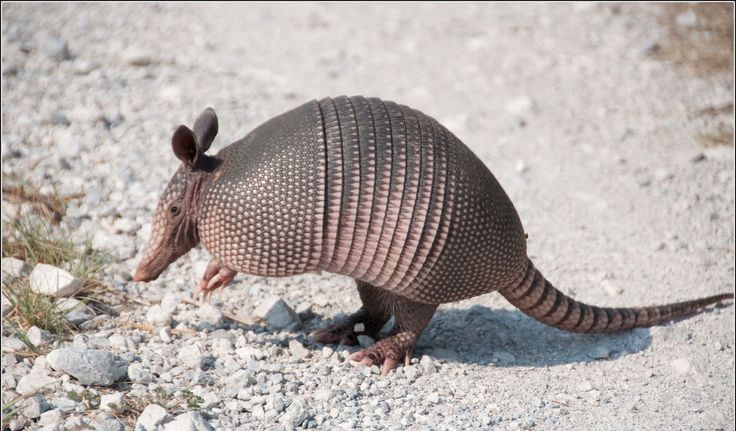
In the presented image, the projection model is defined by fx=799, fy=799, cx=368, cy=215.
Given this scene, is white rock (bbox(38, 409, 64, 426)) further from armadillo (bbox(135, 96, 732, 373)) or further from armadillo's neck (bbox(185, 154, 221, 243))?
armadillo's neck (bbox(185, 154, 221, 243))

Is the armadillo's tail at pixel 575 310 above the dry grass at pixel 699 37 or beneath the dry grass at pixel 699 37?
beneath

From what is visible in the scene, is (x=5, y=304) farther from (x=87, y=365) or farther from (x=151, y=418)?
(x=151, y=418)

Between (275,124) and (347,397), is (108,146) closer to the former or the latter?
(275,124)

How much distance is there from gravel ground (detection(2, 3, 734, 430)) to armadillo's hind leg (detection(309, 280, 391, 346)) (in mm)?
149

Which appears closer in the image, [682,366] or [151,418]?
[151,418]

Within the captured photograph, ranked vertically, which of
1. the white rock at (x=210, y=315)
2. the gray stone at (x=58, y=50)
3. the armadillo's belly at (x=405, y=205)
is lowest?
the white rock at (x=210, y=315)

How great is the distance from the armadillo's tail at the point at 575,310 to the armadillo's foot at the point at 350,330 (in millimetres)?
1031

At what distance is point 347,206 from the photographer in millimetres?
5004

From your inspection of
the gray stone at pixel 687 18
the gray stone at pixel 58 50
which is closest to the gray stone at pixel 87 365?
the gray stone at pixel 58 50

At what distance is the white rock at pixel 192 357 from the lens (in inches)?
208

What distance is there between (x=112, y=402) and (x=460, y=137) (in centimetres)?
564

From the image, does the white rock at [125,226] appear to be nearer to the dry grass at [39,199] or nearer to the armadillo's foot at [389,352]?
the dry grass at [39,199]

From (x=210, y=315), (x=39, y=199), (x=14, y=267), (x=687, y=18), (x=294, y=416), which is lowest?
(x=294, y=416)

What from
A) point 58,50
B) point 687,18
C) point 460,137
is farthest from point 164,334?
point 687,18
